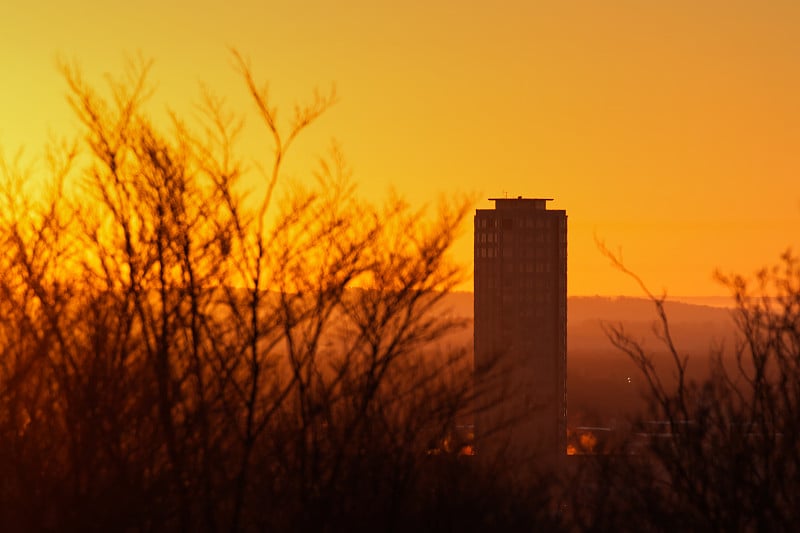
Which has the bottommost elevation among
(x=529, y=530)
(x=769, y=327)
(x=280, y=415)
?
(x=529, y=530)

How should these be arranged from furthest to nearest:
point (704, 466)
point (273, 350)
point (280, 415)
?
point (704, 466) → point (280, 415) → point (273, 350)

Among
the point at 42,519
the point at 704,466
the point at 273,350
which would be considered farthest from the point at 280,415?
the point at 704,466

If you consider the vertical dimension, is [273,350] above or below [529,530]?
above

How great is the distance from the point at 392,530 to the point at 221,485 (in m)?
3.64

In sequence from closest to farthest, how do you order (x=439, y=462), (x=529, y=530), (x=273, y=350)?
(x=273, y=350) → (x=439, y=462) → (x=529, y=530)

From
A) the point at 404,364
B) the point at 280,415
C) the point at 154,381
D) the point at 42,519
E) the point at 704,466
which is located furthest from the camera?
the point at 704,466

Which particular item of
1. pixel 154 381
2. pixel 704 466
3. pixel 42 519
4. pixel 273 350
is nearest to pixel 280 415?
pixel 273 350

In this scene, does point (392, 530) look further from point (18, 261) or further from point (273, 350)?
point (18, 261)

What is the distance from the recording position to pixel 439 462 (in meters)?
26.4

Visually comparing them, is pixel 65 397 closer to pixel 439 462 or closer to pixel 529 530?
pixel 439 462

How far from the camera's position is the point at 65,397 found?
48.3ft

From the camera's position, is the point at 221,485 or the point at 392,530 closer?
the point at 221,485

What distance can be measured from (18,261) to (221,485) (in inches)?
135

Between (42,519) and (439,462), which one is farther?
(439,462)
